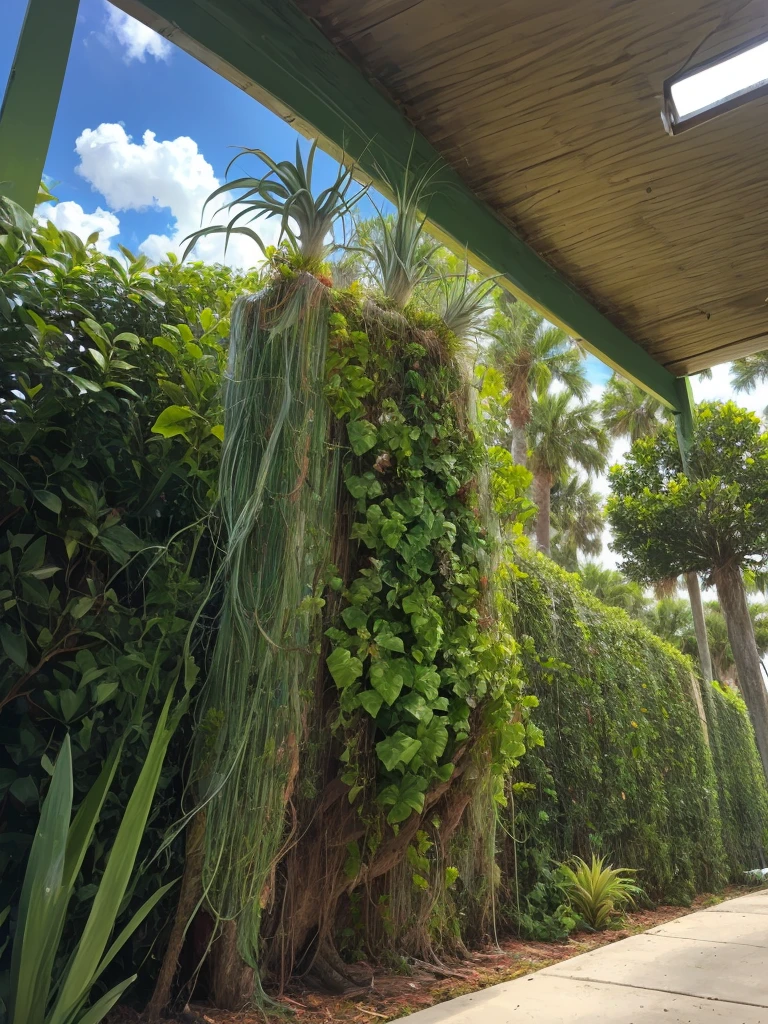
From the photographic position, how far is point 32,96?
5.15ft

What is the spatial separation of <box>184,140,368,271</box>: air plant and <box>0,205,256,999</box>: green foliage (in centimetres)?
27

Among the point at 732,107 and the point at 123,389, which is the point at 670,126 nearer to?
the point at 732,107

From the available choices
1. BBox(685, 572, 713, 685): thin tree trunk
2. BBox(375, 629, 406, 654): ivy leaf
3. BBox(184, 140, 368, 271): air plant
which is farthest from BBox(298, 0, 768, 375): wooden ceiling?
BBox(685, 572, 713, 685): thin tree trunk

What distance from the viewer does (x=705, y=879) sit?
16.3 ft

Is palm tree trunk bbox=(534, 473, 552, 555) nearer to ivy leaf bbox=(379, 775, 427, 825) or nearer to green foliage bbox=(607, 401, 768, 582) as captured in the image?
green foliage bbox=(607, 401, 768, 582)

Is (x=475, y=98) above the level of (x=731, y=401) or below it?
below

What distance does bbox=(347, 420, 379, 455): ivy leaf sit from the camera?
6.22 feet

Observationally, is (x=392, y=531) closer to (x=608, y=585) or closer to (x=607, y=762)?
(x=607, y=762)

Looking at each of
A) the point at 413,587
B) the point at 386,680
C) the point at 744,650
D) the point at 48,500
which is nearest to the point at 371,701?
the point at 386,680

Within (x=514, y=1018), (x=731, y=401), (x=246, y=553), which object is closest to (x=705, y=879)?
(x=731, y=401)

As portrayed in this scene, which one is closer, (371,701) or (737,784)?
(371,701)

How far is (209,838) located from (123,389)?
3.43 ft

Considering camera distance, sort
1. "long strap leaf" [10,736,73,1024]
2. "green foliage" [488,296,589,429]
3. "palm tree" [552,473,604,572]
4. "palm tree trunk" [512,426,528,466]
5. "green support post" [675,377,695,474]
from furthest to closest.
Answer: "palm tree" [552,473,604,572] → "palm tree trunk" [512,426,528,466] → "green foliage" [488,296,589,429] → "green support post" [675,377,695,474] → "long strap leaf" [10,736,73,1024]

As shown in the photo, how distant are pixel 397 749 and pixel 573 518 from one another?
19899 millimetres
